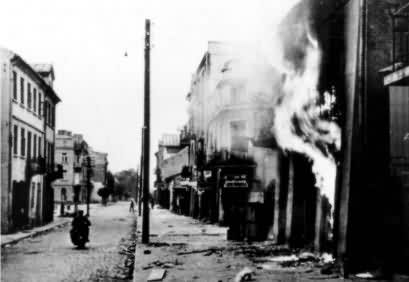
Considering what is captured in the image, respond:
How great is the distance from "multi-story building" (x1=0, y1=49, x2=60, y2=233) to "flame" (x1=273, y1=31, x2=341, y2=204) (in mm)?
13422

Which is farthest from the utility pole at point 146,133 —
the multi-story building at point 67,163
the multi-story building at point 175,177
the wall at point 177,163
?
→ the multi-story building at point 67,163

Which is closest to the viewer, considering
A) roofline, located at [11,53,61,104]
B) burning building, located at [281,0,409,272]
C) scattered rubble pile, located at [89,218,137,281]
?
burning building, located at [281,0,409,272]

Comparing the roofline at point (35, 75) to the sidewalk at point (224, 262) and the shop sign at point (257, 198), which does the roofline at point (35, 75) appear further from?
the shop sign at point (257, 198)

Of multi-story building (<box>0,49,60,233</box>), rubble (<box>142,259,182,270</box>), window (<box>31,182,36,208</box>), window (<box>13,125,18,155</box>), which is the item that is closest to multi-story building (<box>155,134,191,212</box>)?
multi-story building (<box>0,49,60,233</box>)

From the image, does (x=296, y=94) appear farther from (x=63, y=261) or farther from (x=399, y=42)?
(x=63, y=261)

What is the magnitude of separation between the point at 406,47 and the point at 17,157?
21723mm

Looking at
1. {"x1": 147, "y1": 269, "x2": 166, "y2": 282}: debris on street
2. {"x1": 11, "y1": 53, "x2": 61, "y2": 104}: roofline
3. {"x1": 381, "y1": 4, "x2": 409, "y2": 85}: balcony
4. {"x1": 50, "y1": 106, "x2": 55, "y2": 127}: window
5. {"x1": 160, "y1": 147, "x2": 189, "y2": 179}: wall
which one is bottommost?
{"x1": 147, "y1": 269, "x2": 166, "y2": 282}: debris on street

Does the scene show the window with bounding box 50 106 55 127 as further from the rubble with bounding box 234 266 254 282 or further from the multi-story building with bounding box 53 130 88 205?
the multi-story building with bounding box 53 130 88 205

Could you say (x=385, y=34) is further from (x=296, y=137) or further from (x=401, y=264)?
(x=296, y=137)

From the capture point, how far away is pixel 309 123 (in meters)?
15.7

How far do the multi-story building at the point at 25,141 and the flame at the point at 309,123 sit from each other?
13.4 meters

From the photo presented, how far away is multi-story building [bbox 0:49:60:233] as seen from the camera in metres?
25.8

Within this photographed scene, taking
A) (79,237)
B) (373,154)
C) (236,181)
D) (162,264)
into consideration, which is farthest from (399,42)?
(236,181)

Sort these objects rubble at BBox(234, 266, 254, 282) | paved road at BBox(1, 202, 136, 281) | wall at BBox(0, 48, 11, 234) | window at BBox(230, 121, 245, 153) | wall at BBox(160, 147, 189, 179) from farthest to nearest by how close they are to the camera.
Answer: wall at BBox(160, 147, 189, 179) → window at BBox(230, 121, 245, 153) → wall at BBox(0, 48, 11, 234) → paved road at BBox(1, 202, 136, 281) → rubble at BBox(234, 266, 254, 282)
